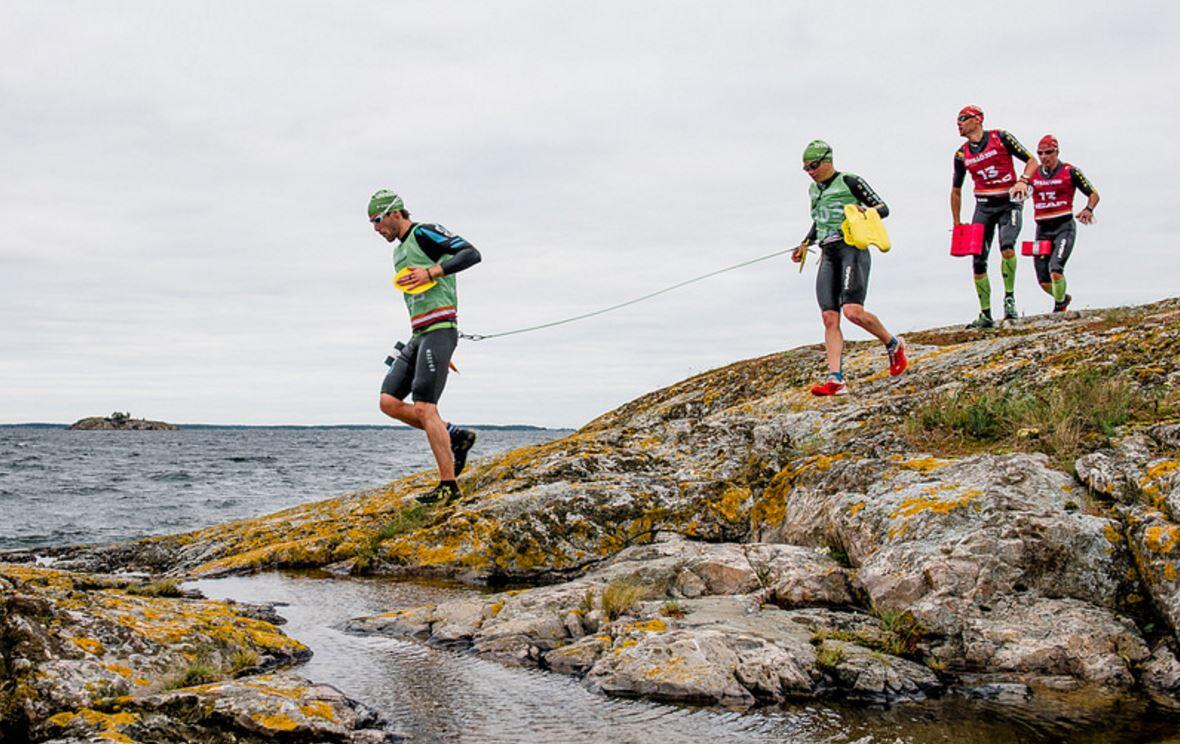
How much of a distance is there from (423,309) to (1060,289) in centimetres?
940

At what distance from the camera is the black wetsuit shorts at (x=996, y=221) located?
11.3 m

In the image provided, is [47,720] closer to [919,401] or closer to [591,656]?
[591,656]

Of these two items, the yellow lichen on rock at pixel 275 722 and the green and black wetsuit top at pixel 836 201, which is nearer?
the yellow lichen on rock at pixel 275 722

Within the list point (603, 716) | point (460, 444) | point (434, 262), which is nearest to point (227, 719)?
point (603, 716)

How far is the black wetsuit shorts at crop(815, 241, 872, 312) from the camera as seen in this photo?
28.1 ft

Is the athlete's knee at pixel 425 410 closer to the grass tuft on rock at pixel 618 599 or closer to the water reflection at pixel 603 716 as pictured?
the grass tuft on rock at pixel 618 599

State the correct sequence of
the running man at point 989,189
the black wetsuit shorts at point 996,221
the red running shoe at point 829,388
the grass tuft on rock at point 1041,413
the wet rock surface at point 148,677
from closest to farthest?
1. the wet rock surface at point 148,677
2. the grass tuft on rock at point 1041,413
3. the red running shoe at point 829,388
4. the running man at point 989,189
5. the black wetsuit shorts at point 996,221

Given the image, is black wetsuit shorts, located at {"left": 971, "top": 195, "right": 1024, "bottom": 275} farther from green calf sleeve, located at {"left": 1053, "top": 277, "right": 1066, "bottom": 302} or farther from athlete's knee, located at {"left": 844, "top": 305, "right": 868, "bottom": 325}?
athlete's knee, located at {"left": 844, "top": 305, "right": 868, "bottom": 325}

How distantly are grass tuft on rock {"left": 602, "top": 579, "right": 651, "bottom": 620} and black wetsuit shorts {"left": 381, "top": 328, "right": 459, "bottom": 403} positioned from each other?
3.17m

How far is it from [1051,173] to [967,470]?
26.4ft

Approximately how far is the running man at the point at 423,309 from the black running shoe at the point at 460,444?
557mm

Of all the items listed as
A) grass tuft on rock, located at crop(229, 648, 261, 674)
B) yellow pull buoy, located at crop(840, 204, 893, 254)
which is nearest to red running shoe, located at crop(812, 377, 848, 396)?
yellow pull buoy, located at crop(840, 204, 893, 254)

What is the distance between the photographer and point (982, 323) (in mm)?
11711

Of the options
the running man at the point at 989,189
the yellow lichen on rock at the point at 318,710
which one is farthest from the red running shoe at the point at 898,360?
the yellow lichen on rock at the point at 318,710
